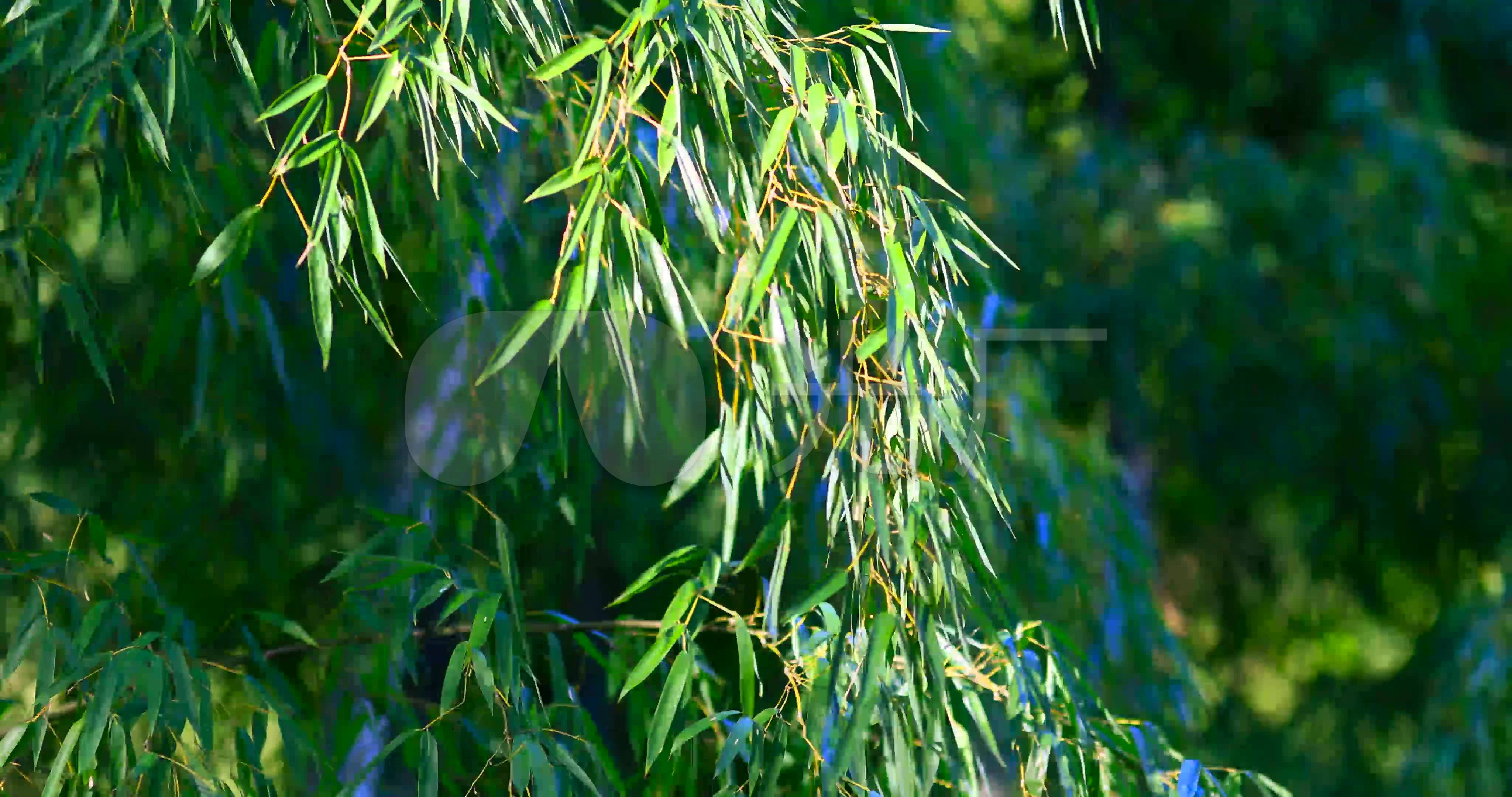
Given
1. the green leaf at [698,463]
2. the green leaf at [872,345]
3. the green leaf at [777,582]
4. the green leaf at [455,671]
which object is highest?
the green leaf at [872,345]

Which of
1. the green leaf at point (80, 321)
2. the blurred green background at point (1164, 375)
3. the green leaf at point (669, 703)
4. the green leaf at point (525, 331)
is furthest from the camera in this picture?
the blurred green background at point (1164, 375)

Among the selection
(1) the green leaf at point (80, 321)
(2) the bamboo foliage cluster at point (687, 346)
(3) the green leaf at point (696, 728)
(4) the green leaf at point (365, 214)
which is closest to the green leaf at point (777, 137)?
(2) the bamboo foliage cluster at point (687, 346)

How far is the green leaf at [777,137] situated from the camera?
0.68 metres

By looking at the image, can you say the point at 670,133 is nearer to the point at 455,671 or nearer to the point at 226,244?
the point at 226,244

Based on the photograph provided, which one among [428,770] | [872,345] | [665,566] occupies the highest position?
[872,345]

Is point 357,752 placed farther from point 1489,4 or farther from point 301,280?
point 1489,4

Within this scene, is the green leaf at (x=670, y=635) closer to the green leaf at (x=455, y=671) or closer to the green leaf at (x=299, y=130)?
the green leaf at (x=455, y=671)

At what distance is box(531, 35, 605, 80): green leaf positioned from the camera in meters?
0.71

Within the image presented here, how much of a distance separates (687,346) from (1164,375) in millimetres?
1722

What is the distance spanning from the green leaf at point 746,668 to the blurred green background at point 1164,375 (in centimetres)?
33

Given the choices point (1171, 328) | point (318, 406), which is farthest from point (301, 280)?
point (1171, 328)

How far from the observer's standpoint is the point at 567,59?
71cm

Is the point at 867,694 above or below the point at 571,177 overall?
below

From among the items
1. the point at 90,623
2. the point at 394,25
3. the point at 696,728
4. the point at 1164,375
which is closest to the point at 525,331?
the point at 394,25
